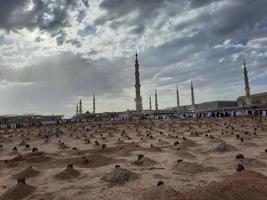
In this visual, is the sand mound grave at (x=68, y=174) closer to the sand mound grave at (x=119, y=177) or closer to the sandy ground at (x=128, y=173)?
the sandy ground at (x=128, y=173)

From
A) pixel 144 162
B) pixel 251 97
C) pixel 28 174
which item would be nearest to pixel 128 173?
pixel 144 162

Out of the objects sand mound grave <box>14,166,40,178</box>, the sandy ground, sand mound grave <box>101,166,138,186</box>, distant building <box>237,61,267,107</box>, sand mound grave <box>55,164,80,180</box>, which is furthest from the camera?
distant building <box>237,61,267,107</box>

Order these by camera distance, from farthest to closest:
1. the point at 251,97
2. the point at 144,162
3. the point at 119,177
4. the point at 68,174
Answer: the point at 251,97, the point at 144,162, the point at 68,174, the point at 119,177

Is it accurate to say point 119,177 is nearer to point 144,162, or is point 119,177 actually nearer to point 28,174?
point 144,162

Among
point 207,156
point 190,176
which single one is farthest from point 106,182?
point 207,156

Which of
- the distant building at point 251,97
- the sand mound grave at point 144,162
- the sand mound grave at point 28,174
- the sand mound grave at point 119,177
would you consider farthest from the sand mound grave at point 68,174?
the distant building at point 251,97

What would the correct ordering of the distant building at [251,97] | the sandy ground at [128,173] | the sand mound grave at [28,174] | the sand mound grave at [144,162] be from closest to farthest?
the sandy ground at [128,173] → the sand mound grave at [28,174] → the sand mound grave at [144,162] → the distant building at [251,97]

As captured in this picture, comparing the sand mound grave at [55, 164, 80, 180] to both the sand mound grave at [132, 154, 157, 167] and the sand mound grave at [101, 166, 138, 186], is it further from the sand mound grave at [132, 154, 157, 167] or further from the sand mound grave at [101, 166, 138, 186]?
the sand mound grave at [132, 154, 157, 167]

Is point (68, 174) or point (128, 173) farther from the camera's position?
point (68, 174)

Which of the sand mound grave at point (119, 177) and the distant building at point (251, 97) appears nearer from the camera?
the sand mound grave at point (119, 177)

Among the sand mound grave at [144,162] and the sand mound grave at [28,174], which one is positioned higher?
the sand mound grave at [144,162]

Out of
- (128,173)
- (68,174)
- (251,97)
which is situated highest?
(251,97)

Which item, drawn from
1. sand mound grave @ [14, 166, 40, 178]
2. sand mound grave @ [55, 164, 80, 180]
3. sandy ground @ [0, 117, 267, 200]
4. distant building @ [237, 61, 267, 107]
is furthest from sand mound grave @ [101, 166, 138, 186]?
distant building @ [237, 61, 267, 107]

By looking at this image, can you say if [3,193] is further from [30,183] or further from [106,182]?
[106,182]
